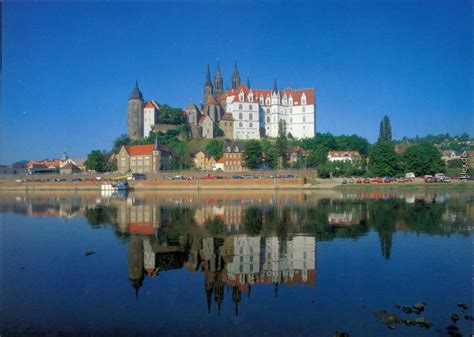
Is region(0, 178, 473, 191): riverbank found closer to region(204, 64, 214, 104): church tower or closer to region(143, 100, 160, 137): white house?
region(143, 100, 160, 137): white house

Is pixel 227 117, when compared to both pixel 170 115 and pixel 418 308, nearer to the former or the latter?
pixel 170 115

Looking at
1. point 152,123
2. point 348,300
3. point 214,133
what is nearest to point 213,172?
point 214,133

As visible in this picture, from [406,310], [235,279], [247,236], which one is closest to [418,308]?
[406,310]

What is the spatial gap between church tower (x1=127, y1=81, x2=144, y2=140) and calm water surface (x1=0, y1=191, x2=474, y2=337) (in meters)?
82.8

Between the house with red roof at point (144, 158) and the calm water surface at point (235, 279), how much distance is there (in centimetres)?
6310

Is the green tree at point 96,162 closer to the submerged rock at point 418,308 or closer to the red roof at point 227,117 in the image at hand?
the red roof at point 227,117

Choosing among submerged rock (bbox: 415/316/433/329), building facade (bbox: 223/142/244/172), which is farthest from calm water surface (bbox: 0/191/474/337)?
building facade (bbox: 223/142/244/172)

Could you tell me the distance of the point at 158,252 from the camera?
18.9m

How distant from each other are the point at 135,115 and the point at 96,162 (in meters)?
18.6

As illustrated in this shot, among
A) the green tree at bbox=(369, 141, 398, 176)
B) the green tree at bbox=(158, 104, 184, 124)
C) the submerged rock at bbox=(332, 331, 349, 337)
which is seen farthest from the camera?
the green tree at bbox=(158, 104, 184, 124)

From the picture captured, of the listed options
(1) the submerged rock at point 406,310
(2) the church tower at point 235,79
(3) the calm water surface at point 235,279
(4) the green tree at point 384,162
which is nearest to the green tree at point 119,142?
(2) the church tower at point 235,79

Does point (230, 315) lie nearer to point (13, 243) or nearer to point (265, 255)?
point (265, 255)

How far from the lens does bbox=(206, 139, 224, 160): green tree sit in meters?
93.4

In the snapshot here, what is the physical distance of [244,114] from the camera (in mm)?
107000
